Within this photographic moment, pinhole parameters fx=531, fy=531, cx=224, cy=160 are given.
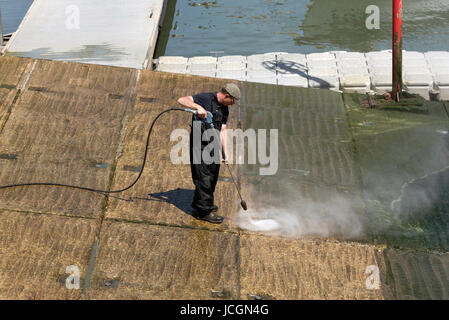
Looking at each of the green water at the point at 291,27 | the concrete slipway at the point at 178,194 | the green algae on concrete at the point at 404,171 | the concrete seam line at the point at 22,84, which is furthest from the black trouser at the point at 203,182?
the green water at the point at 291,27

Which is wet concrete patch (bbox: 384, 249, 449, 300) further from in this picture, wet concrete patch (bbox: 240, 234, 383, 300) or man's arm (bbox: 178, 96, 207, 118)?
man's arm (bbox: 178, 96, 207, 118)

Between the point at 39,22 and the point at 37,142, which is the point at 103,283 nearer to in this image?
the point at 37,142

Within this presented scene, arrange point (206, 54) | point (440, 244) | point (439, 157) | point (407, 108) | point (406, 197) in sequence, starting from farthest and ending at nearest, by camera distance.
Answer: point (206, 54), point (407, 108), point (439, 157), point (406, 197), point (440, 244)

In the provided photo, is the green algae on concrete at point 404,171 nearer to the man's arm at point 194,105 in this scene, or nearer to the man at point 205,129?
the man at point 205,129

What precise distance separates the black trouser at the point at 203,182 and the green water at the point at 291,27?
9.50 metres

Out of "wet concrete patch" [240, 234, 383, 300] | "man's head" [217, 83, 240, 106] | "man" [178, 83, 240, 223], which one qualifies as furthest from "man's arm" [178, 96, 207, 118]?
"wet concrete patch" [240, 234, 383, 300]

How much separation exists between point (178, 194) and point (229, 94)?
6.10 feet

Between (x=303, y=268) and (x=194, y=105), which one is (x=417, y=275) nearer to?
(x=303, y=268)

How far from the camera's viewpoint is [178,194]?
24.8 ft

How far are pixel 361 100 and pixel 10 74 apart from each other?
21.2ft

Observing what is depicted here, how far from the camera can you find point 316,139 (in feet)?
29.6

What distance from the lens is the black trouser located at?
264 inches
